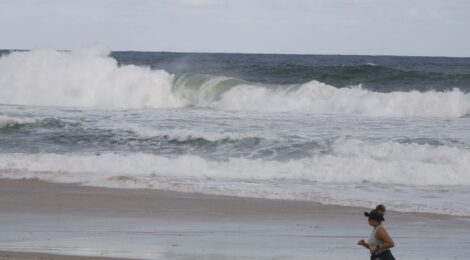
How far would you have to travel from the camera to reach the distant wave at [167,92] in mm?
26703

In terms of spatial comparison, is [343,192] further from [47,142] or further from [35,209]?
[47,142]

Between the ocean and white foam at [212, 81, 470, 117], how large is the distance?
57mm

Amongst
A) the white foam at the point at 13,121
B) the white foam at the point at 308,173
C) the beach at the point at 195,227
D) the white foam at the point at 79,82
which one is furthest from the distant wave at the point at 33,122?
the beach at the point at 195,227

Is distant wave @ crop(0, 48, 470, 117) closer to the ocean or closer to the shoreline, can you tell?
the ocean

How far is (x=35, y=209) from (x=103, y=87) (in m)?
20.2

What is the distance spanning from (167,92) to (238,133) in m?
12.4

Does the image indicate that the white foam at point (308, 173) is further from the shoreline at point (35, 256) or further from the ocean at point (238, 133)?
the shoreline at point (35, 256)

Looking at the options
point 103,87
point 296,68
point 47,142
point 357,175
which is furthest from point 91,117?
point 296,68

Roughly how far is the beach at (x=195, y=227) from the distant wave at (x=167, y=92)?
1436cm

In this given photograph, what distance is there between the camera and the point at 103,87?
31859 millimetres

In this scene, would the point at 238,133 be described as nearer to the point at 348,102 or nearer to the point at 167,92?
the point at 348,102

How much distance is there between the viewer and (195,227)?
10.6 metres

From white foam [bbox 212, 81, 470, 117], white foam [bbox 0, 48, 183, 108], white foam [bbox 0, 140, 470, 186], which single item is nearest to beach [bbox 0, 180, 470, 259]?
white foam [bbox 0, 140, 470, 186]

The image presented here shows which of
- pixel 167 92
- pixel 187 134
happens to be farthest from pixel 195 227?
pixel 167 92
